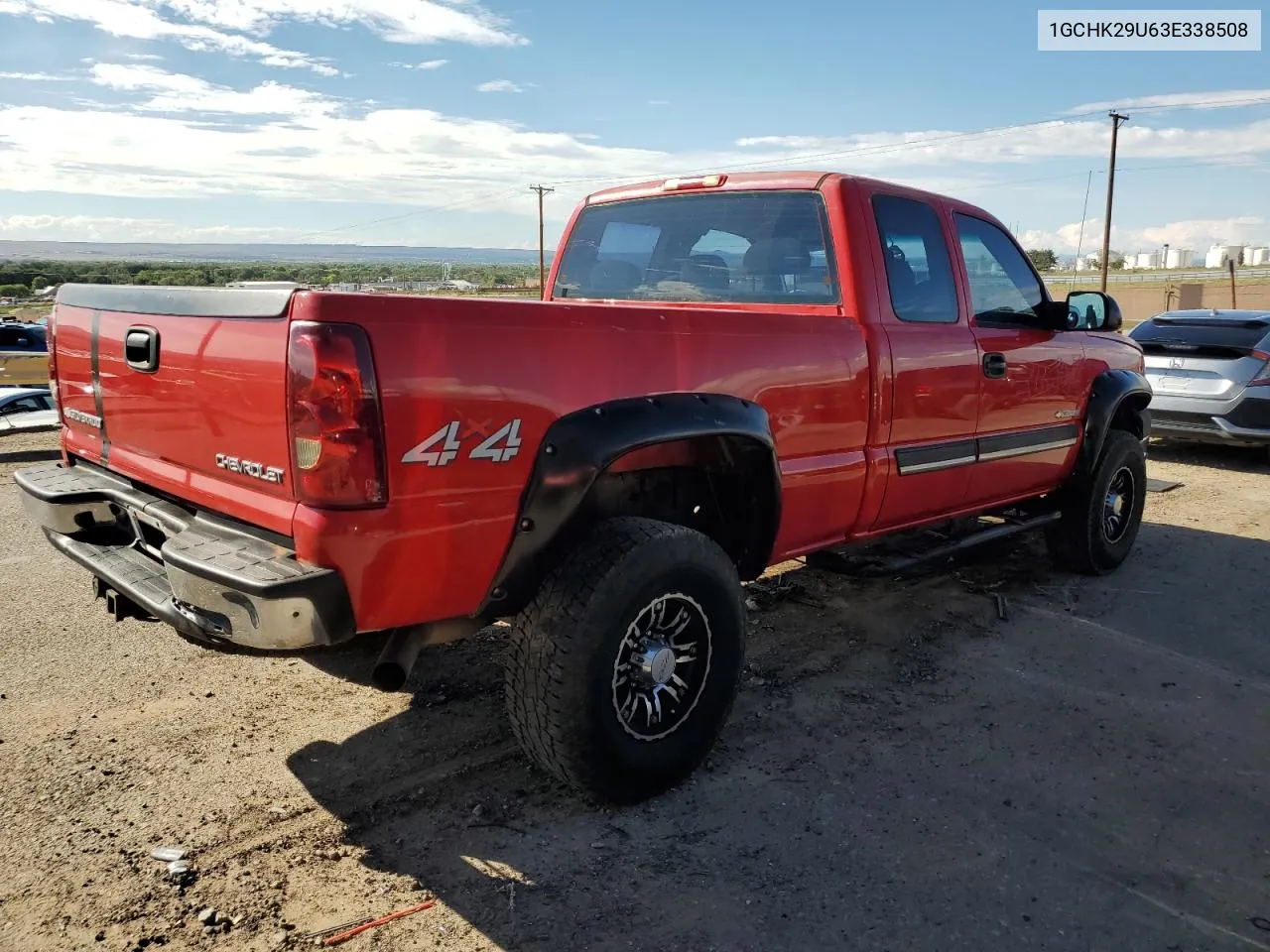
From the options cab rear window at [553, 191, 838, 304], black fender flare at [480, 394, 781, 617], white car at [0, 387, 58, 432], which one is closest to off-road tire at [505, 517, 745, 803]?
black fender flare at [480, 394, 781, 617]

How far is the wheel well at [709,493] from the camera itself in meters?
3.16

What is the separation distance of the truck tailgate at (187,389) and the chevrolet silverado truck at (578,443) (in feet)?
0.04

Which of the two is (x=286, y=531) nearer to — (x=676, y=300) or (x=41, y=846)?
(x=41, y=846)

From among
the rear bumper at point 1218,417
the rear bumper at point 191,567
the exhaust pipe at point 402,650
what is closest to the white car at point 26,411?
the rear bumper at point 191,567

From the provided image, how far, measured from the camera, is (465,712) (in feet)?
12.0

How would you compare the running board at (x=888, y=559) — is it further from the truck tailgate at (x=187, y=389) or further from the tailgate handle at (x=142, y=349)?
the tailgate handle at (x=142, y=349)

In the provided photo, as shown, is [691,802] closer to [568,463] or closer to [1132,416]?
[568,463]

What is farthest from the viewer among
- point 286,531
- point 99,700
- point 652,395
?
point 99,700

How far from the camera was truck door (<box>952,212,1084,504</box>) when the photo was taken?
4512 mm

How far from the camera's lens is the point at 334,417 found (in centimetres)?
229

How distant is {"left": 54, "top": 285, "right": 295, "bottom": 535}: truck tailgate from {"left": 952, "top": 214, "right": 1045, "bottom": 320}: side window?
329cm

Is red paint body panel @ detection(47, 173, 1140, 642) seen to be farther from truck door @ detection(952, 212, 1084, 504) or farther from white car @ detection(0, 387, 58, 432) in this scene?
white car @ detection(0, 387, 58, 432)

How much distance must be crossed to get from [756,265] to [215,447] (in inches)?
95.0

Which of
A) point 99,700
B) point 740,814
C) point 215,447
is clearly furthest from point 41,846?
point 740,814
